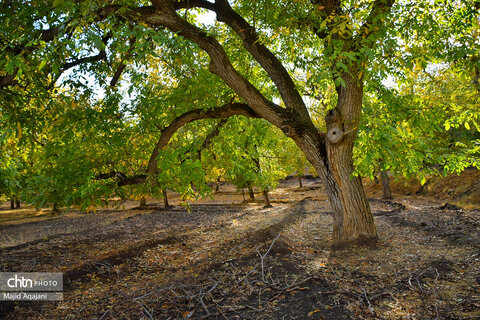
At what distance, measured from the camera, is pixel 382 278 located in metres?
4.57

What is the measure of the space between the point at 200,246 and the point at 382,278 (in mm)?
5188

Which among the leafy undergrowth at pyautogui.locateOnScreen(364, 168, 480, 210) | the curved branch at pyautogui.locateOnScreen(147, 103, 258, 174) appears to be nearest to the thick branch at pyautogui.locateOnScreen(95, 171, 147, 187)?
the curved branch at pyautogui.locateOnScreen(147, 103, 258, 174)

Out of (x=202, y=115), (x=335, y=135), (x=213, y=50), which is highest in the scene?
(x=213, y=50)

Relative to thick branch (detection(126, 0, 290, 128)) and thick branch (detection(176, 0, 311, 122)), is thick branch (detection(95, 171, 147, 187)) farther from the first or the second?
thick branch (detection(176, 0, 311, 122))

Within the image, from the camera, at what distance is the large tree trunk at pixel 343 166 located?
19.2 ft

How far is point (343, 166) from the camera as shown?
6.00m

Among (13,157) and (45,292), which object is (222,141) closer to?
(45,292)

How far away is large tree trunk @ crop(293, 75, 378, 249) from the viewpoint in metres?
5.87

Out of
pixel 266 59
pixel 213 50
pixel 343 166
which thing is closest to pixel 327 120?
pixel 343 166

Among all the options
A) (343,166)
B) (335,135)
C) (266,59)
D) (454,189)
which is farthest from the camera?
(454,189)

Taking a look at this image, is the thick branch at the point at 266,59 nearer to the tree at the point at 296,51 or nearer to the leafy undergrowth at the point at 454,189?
the tree at the point at 296,51

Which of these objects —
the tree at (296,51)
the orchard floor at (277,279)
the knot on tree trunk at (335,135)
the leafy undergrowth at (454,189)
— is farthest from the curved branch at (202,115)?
the leafy undergrowth at (454,189)

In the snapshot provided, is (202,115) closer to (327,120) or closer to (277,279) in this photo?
(327,120)

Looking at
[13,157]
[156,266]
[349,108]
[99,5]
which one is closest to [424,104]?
[349,108]
